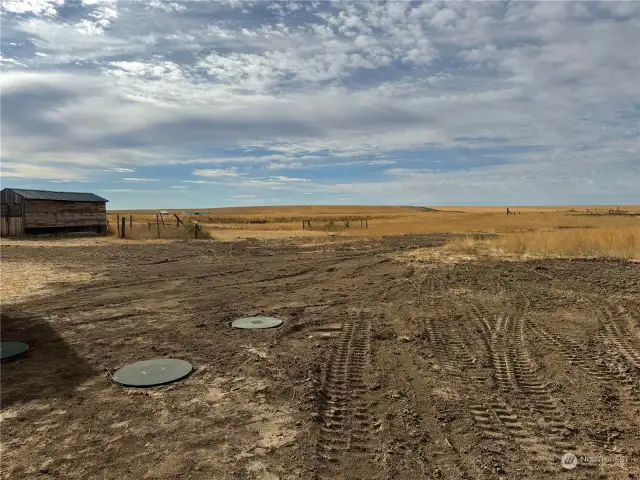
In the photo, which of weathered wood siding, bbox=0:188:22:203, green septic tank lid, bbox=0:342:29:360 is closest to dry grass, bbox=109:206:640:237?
weathered wood siding, bbox=0:188:22:203

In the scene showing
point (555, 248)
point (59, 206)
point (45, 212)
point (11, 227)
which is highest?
point (59, 206)

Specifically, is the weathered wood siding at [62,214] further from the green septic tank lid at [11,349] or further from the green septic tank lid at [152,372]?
the green septic tank lid at [152,372]

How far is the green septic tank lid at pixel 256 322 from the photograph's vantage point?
703 centimetres

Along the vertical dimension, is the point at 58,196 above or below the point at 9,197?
above

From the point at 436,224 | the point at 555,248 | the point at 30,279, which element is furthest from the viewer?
the point at 436,224

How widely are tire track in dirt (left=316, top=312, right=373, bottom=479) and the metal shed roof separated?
30145 mm

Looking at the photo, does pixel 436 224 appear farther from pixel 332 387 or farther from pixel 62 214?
pixel 332 387

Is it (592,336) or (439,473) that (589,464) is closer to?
(439,473)

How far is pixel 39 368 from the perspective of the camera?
5.13m

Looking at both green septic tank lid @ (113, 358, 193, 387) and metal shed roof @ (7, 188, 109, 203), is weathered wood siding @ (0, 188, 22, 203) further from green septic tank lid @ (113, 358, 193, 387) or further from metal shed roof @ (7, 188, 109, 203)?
green septic tank lid @ (113, 358, 193, 387)

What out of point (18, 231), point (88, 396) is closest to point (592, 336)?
point (88, 396)

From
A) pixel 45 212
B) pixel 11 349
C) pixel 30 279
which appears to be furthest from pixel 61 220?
pixel 11 349

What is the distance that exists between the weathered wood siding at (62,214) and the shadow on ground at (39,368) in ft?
85.7

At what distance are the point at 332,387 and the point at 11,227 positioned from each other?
1262 inches
